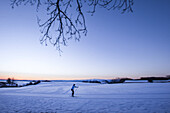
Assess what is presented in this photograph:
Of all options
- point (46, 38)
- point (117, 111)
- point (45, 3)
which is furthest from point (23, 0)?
point (117, 111)

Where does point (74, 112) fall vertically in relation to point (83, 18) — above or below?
below

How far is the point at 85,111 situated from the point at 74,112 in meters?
0.57

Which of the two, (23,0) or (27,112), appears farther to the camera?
(27,112)

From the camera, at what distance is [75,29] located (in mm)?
3004

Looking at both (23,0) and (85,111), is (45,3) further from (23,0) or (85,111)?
(85,111)

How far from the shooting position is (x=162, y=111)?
5352mm

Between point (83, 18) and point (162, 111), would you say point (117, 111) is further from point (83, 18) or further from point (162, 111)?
point (83, 18)

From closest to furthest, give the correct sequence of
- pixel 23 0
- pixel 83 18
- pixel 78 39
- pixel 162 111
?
pixel 23 0, pixel 83 18, pixel 78 39, pixel 162 111

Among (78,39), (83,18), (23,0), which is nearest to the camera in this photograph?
(23,0)

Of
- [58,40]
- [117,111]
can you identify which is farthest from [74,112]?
[58,40]

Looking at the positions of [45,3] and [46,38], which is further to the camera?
[46,38]

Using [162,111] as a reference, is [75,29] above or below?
above

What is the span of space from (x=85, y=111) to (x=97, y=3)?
5.10 metres

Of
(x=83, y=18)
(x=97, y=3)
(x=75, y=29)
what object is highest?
(x=97, y=3)
